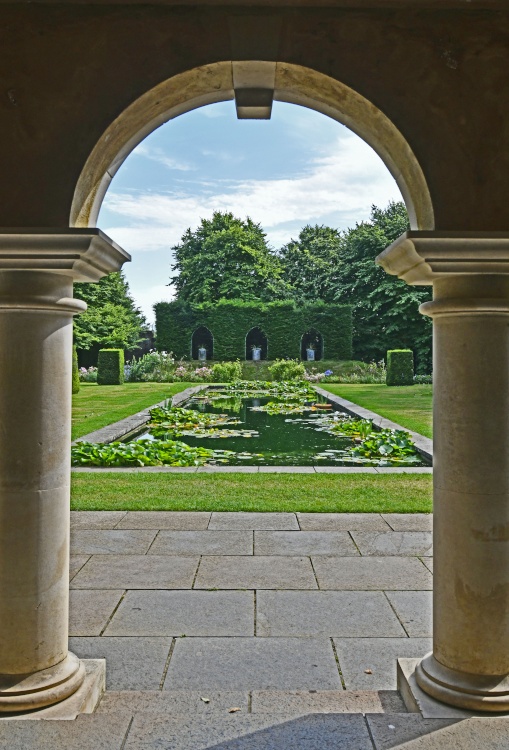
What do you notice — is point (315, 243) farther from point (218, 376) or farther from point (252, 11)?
point (252, 11)

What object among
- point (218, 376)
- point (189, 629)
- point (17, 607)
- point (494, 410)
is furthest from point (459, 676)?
point (218, 376)

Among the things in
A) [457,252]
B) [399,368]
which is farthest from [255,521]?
[399,368]

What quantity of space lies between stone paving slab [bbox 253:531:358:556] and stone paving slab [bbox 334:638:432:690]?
4.55 feet

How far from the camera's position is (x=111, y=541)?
5164 millimetres

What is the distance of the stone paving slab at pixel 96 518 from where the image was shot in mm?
5586

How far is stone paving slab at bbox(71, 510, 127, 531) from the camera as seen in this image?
18.3 feet

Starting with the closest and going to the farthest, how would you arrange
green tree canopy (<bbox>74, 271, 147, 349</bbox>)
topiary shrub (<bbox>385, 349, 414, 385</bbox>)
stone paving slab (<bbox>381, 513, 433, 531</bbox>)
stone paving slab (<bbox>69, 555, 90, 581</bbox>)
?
1. stone paving slab (<bbox>69, 555, 90, 581</bbox>)
2. stone paving slab (<bbox>381, 513, 433, 531</bbox>)
3. topiary shrub (<bbox>385, 349, 414, 385</bbox>)
4. green tree canopy (<bbox>74, 271, 147, 349</bbox>)

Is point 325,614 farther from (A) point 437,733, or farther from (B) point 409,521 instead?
(B) point 409,521

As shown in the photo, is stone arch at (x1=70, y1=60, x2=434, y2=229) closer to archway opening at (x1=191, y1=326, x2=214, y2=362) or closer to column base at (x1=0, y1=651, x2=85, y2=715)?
column base at (x1=0, y1=651, x2=85, y2=715)

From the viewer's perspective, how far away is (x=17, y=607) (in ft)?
8.93

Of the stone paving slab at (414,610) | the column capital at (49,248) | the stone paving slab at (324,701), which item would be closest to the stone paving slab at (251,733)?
the stone paving slab at (324,701)

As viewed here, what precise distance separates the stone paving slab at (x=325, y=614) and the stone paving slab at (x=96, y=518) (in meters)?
2.02

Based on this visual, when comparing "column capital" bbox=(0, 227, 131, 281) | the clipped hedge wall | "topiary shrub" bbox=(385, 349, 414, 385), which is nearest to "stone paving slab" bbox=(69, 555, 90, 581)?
"column capital" bbox=(0, 227, 131, 281)

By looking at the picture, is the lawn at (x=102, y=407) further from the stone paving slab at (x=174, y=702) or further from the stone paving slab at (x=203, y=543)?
the stone paving slab at (x=174, y=702)
